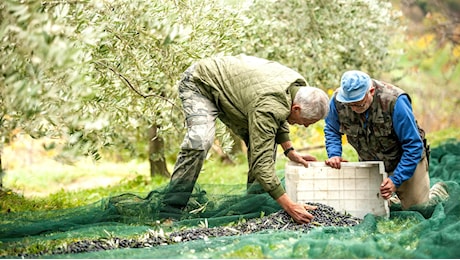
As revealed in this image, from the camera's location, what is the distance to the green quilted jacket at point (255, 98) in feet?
16.4

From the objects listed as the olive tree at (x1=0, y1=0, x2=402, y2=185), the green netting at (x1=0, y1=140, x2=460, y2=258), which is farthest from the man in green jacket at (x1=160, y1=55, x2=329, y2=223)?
the olive tree at (x1=0, y1=0, x2=402, y2=185)

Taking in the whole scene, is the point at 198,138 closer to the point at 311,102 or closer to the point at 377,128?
the point at 311,102

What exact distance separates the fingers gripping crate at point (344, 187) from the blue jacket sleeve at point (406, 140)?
17 cm

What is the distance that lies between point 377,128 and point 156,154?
4991mm

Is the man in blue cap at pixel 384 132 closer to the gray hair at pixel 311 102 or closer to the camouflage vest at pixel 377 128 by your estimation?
the camouflage vest at pixel 377 128

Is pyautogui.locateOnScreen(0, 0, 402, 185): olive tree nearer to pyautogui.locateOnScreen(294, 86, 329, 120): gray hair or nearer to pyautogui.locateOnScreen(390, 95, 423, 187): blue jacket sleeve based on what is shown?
pyautogui.locateOnScreen(294, 86, 329, 120): gray hair

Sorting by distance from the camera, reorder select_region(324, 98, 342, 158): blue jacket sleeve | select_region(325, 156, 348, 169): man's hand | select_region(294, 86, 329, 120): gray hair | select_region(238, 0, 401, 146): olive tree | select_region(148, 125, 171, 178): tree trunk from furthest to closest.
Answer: select_region(148, 125, 171, 178): tree trunk
select_region(238, 0, 401, 146): olive tree
select_region(324, 98, 342, 158): blue jacket sleeve
select_region(325, 156, 348, 169): man's hand
select_region(294, 86, 329, 120): gray hair

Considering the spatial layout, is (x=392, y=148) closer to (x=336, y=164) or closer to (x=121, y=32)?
(x=336, y=164)

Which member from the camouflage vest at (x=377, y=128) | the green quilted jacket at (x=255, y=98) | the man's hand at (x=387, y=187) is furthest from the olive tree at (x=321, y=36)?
the man's hand at (x=387, y=187)

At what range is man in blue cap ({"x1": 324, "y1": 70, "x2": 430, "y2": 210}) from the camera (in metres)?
5.25

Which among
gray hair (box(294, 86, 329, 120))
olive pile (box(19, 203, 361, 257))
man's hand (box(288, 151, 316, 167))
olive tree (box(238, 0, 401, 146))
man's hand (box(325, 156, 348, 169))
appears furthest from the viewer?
olive tree (box(238, 0, 401, 146))

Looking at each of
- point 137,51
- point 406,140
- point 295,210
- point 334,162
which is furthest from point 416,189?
point 137,51

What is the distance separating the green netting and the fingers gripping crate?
0.17 meters

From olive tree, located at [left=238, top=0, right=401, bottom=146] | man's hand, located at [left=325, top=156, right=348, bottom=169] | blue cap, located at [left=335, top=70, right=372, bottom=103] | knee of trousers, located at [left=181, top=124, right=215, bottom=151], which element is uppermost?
olive tree, located at [left=238, top=0, right=401, bottom=146]
